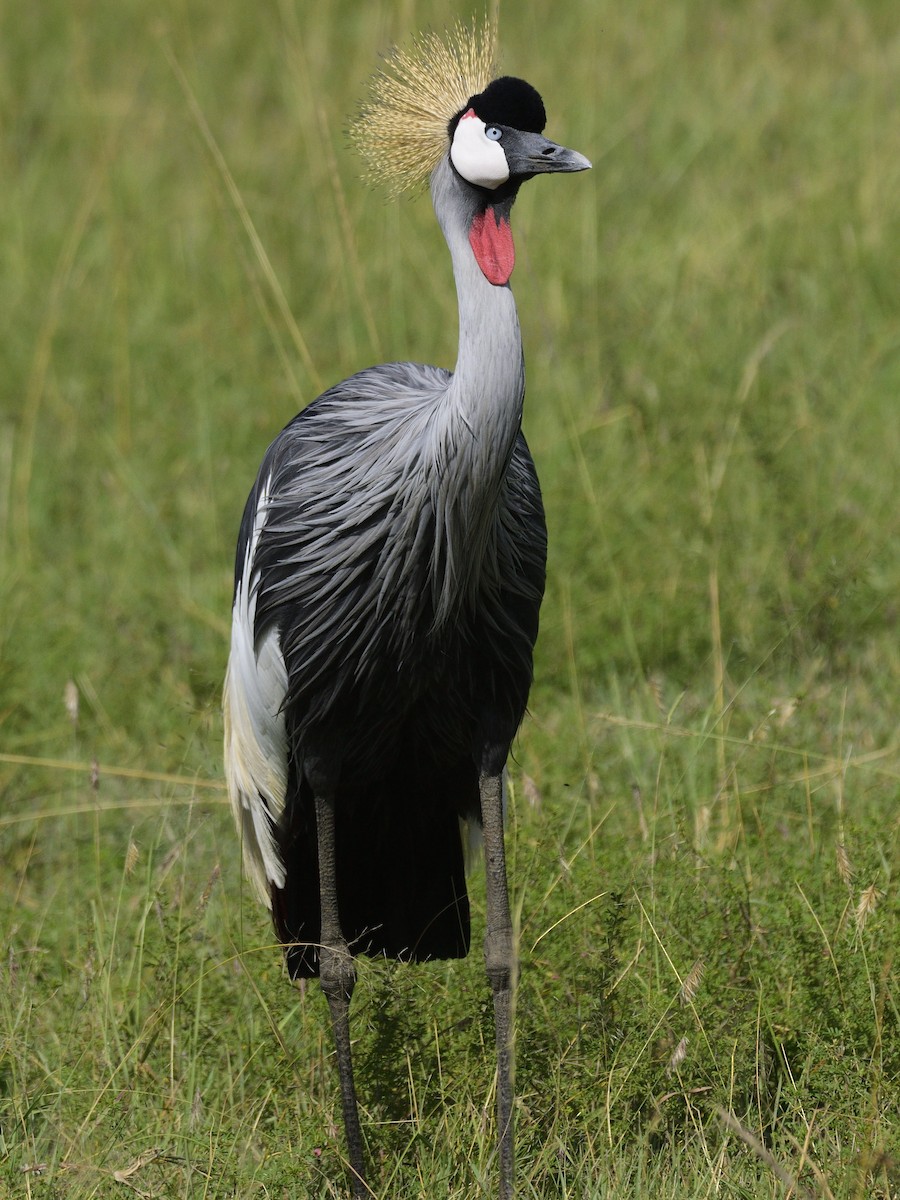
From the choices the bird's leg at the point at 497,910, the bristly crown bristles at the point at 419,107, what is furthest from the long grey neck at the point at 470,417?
the bird's leg at the point at 497,910

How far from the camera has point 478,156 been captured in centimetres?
238

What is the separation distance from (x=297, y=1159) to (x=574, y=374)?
2829mm

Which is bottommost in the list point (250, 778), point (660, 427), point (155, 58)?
point (250, 778)

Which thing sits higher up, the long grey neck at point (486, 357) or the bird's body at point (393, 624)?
the long grey neck at point (486, 357)

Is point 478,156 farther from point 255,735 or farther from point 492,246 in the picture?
point 255,735

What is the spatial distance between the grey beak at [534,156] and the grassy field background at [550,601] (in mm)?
1012

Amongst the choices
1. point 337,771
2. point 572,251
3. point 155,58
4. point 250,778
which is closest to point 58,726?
point 250,778

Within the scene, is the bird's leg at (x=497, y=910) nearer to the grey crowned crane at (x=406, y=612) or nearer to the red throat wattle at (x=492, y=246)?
→ the grey crowned crane at (x=406, y=612)

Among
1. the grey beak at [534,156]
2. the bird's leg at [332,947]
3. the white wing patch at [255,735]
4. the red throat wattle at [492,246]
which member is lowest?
the bird's leg at [332,947]

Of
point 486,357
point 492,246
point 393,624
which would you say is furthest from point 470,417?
point 393,624

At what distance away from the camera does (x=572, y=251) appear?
5.41 meters

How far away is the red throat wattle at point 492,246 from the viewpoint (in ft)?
7.68

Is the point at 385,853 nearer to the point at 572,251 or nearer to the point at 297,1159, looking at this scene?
the point at 297,1159

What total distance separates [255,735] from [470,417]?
2.44ft
